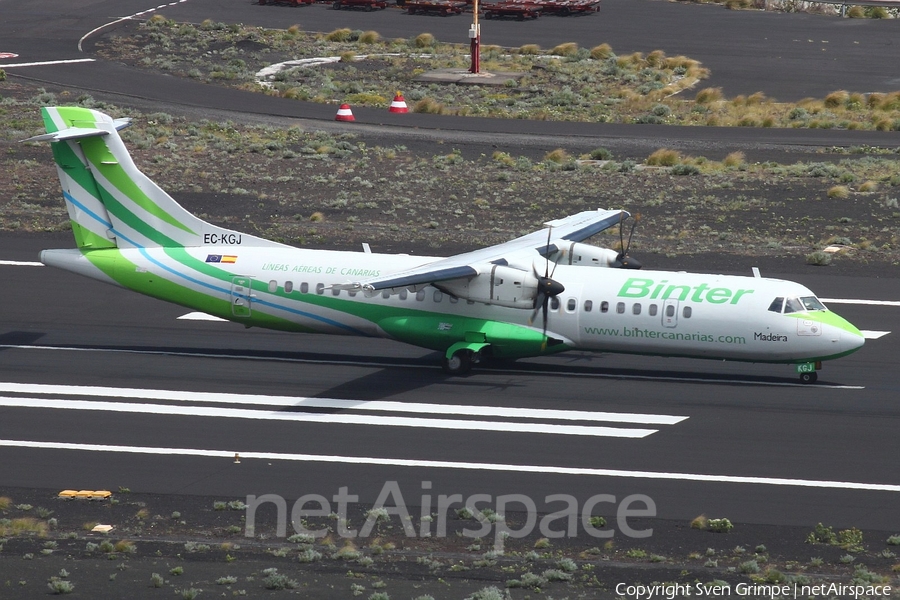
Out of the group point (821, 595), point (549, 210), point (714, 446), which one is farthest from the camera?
point (549, 210)

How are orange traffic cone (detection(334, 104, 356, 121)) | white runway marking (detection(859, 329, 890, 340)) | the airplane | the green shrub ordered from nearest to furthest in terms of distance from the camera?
1. the green shrub
2. the airplane
3. white runway marking (detection(859, 329, 890, 340))
4. orange traffic cone (detection(334, 104, 356, 121))

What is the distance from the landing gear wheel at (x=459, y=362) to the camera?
28.7 meters

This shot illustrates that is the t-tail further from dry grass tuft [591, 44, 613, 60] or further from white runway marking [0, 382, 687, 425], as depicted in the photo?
dry grass tuft [591, 44, 613, 60]

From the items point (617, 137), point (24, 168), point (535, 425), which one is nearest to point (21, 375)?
point (535, 425)

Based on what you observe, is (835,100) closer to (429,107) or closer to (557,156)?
(557,156)

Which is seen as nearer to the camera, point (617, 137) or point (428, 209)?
point (428, 209)

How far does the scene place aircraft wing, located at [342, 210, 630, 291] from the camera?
26.3 metres

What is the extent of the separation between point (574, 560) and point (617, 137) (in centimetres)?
4036

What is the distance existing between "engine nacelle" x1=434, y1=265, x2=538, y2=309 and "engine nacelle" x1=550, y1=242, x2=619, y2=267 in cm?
313

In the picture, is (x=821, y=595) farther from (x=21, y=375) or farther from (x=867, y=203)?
(x=867, y=203)

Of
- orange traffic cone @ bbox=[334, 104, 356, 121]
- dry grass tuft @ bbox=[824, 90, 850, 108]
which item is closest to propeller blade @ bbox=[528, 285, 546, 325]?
orange traffic cone @ bbox=[334, 104, 356, 121]

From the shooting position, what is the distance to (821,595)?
1725cm

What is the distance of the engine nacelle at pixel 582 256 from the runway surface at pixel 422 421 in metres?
2.58

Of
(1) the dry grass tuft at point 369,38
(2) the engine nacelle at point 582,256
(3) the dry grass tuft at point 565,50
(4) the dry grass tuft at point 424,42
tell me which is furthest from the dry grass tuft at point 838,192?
(1) the dry grass tuft at point 369,38
